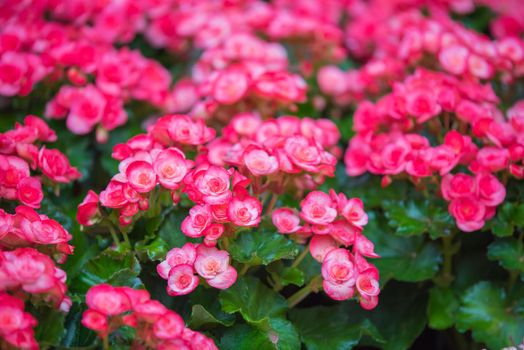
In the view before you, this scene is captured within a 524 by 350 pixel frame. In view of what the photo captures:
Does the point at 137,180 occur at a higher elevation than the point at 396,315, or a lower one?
higher

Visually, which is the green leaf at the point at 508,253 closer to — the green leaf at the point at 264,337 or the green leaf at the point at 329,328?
the green leaf at the point at 329,328

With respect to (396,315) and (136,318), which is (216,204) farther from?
(396,315)

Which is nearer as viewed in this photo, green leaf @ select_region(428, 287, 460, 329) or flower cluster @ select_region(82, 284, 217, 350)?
flower cluster @ select_region(82, 284, 217, 350)

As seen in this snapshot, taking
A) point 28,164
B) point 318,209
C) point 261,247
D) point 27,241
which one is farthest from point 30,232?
point 318,209

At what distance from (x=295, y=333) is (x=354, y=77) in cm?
112

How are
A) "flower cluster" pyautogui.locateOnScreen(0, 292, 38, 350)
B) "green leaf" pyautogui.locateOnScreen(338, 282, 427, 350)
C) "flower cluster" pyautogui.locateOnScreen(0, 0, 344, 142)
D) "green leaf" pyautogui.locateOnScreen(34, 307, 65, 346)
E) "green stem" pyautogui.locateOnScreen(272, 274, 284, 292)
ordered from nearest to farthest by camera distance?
"flower cluster" pyautogui.locateOnScreen(0, 292, 38, 350) → "green leaf" pyautogui.locateOnScreen(34, 307, 65, 346) → "green stem" pyautogui.locateOnScreen(272, 274, 284, 292) → "green leaf" pyautogui.locateOnScreen(338, 282, 427, 350) → "flower cluster" pyautogui.locateOnScreen(0, 0, 344, 142)

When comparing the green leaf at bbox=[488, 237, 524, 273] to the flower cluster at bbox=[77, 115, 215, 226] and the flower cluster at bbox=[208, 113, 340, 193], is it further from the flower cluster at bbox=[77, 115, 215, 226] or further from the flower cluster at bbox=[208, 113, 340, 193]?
the flower cluster at bbox=[77, 115, 215, 226]

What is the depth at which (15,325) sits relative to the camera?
1020 mm

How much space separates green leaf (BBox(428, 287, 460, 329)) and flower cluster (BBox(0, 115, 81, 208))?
3.19ft

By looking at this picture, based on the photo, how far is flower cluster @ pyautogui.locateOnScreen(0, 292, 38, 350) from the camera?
39.8 inches

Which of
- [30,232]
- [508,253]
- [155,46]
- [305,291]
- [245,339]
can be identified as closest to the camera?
[30,232]

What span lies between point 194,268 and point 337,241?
1.06ft

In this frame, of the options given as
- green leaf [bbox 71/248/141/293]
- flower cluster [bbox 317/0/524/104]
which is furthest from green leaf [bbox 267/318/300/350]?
flower cluster [bbox 317/0/524/104]

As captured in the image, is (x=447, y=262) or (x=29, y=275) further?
(x=447, y=262)
